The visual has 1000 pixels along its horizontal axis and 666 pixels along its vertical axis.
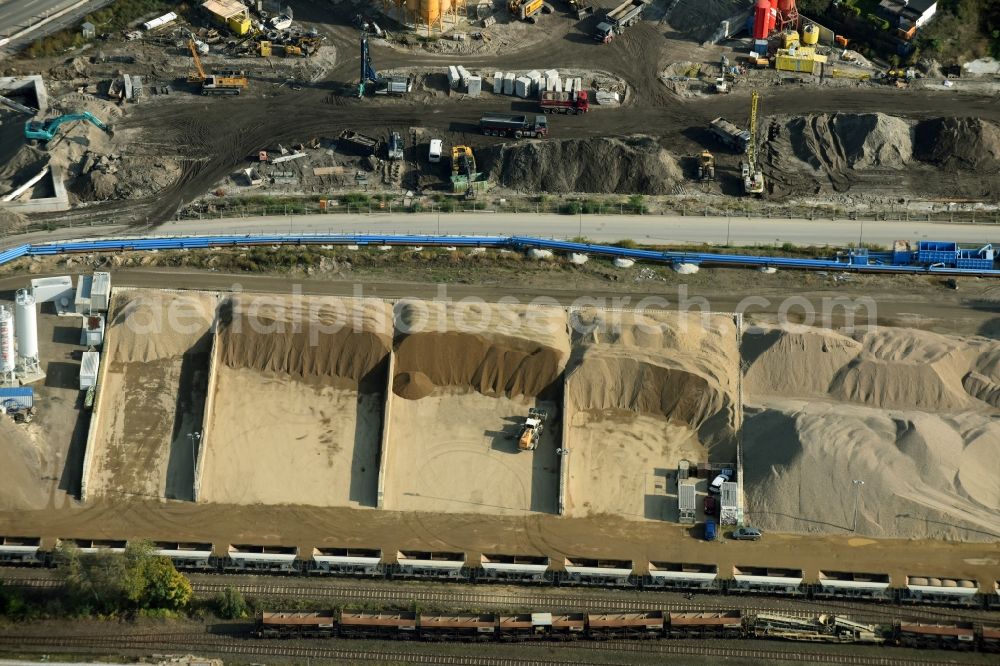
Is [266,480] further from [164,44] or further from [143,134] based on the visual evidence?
[164,44]

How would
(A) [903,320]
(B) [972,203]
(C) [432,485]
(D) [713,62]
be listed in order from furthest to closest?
1. (D) [713,62]
2. (B) [972,203]
3. (A) [903,320]
4. (C) [432,485]

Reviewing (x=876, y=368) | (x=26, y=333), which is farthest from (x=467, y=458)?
(x=26, y=333)

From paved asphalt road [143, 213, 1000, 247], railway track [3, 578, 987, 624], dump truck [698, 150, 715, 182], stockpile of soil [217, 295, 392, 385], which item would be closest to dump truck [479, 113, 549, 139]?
paved asphalt road [143, 213, 1000, 247]

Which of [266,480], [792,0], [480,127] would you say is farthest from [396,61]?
[266,480]

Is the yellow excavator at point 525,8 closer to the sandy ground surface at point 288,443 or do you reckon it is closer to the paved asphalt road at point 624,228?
the paved asphalt road at point 624,228

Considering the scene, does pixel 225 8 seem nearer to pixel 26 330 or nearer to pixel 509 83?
pixel 509 83

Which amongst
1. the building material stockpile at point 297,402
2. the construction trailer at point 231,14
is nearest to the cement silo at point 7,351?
the building material stockpile at point 297,402
